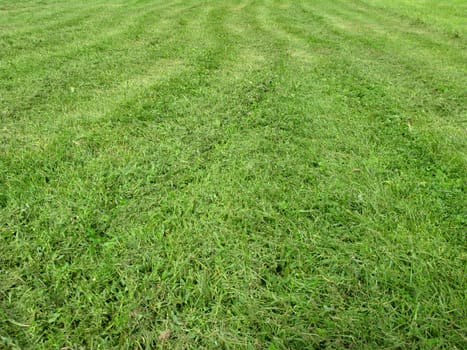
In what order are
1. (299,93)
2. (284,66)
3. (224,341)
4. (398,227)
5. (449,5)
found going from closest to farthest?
(224,341) → (398,227) → (299,93) → (284,66) → (449,5)

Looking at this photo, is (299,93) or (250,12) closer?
(299,93)

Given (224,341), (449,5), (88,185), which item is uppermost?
(449,5)

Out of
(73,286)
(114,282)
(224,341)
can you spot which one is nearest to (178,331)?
(224,341)

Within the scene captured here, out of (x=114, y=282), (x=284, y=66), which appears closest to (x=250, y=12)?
(x=284, y=66)

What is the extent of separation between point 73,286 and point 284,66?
4894 millimetres

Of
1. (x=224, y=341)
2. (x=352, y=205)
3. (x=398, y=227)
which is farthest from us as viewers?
(x=352, y=205)

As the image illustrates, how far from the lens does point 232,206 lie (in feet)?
8.02

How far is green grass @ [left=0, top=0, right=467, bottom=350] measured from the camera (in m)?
1.68

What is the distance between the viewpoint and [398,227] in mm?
2184

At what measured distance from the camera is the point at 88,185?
104 inches

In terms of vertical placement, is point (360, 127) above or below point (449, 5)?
below

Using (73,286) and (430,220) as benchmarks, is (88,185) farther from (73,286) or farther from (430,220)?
(430,220)

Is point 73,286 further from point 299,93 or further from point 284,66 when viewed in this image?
point 284,66

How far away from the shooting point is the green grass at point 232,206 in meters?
1.68
